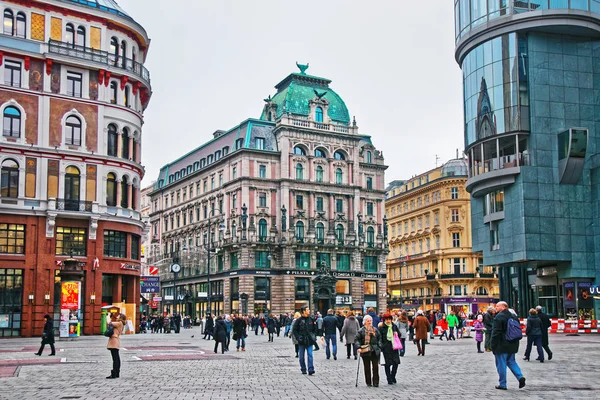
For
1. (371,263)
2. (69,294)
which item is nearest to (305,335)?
(69,294)

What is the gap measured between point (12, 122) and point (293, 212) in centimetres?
4657

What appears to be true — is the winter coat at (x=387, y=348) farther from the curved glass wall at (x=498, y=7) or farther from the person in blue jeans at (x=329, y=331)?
the curved glass wall at (x=498, y=7)

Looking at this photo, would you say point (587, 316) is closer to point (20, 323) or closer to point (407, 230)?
point (20, 323)

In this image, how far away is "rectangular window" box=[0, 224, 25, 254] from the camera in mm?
45281

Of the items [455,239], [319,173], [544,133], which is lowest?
[455,239]

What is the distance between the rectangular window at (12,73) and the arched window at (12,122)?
62.4 inches

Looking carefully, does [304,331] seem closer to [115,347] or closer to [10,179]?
[115,347]

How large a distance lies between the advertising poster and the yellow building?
5782 centimetres

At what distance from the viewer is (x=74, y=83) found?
49219mm

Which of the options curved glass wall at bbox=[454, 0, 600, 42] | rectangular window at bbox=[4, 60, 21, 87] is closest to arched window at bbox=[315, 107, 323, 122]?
curved glass wall at bbox=[454, 0, 600, 42]

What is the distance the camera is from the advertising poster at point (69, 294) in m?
40.0

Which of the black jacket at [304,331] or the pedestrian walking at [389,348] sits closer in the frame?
the pedestrian walking at [389,348]

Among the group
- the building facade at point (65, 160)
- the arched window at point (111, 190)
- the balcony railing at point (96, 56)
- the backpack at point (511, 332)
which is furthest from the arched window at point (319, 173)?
the backpack at point (511, 332)

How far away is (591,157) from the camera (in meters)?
52.5
